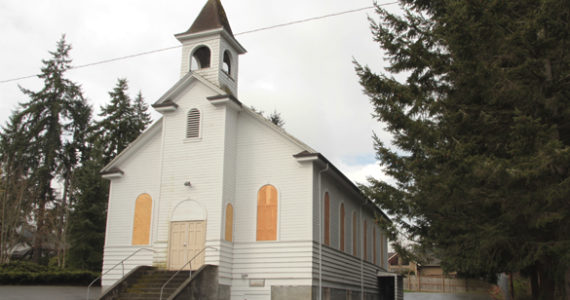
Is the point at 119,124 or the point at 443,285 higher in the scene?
the point at 119,124

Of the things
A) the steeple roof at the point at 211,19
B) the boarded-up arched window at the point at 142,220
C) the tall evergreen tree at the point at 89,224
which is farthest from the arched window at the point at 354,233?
the tall evergreen tree at the point at 89,224

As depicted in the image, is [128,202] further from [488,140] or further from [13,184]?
[13,184]

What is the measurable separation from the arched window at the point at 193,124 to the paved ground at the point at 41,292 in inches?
339

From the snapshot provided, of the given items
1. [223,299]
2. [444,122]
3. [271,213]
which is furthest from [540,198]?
[223,299]

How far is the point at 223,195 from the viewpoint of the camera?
750 inches

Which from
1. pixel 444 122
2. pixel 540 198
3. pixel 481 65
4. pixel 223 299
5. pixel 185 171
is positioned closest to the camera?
pixel 540 198

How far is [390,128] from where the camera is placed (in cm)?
1521

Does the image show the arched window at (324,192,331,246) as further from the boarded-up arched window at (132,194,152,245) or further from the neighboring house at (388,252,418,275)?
the neighboring house at (388,252,418,275)

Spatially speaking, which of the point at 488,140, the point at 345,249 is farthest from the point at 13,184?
the point at 488,140

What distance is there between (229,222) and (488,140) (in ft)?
33.3

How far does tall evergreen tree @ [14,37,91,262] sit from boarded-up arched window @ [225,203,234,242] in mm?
30798

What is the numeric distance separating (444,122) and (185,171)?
409 inches

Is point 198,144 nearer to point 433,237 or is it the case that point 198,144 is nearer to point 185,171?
point 185,171

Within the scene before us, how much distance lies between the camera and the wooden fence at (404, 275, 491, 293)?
4737 centimetres
